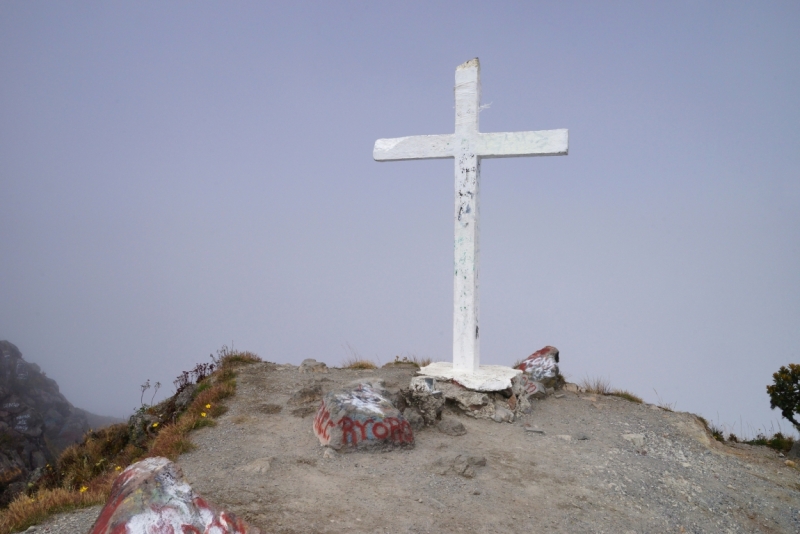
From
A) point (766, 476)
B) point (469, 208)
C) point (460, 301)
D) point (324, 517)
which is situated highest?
point (469, 208)

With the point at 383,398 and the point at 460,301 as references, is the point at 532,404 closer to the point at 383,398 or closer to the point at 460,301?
the point at 460,301

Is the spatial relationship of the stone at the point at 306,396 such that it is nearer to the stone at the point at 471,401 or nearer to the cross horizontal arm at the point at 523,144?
the stone at the point at 471,401

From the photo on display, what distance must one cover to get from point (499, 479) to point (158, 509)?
3559 mm

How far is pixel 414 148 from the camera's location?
8.85m

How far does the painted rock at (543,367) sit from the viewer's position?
1009 centimetres

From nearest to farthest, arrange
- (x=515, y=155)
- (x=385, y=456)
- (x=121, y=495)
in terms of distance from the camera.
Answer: (x=121, y=495) < (x=385, y=456) < (x=515, y=155)

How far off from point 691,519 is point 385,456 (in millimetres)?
3062

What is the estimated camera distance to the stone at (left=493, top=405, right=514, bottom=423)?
311 inches

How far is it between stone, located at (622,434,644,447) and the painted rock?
198 cm

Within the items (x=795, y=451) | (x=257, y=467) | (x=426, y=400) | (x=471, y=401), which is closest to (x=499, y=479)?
(x=426, y=400)

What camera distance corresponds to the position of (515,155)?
8305 millimetres

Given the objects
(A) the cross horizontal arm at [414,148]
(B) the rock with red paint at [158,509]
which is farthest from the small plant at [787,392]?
(B) the rock with red paint at [158,509]

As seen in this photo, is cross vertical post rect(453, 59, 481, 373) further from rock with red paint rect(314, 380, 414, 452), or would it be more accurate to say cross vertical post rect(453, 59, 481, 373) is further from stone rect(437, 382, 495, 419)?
rock with red paint rect(314, 380, 414, 452)

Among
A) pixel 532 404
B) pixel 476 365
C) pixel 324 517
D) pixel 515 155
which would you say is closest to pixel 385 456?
pixel 324 517
